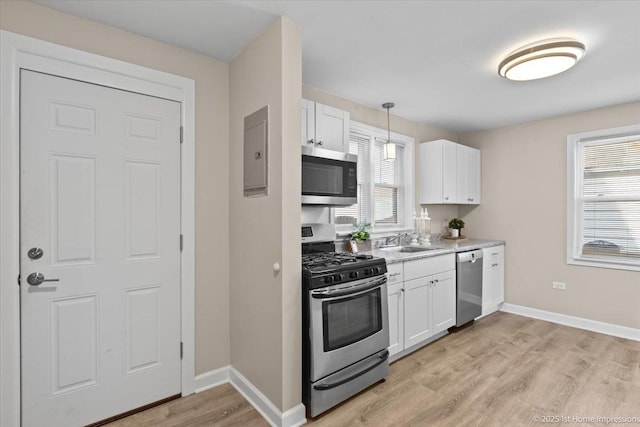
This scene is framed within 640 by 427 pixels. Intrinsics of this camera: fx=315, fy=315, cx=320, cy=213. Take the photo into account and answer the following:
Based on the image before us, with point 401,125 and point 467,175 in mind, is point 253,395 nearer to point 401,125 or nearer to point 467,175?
point 401,125

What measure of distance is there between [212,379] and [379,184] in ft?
8.72

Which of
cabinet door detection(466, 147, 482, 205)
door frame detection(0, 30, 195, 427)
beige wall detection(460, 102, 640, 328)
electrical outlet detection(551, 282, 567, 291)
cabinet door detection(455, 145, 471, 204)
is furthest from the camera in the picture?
cabinet door detection(466, 147, 482, 205)

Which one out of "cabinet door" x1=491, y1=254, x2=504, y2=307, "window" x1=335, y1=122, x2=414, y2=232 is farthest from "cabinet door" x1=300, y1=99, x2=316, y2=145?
"cabinet door" x1=491, y1=254, x2=504, y2=307

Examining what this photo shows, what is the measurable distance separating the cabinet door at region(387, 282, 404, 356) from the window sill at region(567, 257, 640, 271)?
2.58 meters

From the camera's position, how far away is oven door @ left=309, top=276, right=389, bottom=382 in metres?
2.07

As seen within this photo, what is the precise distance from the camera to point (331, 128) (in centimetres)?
283

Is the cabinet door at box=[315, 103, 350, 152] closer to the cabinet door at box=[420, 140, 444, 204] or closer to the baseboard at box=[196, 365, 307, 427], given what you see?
the cabinet door at box=[420, 140, 444, 204]

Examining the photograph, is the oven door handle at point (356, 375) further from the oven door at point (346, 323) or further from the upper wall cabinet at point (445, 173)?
the upper wall cabinet at point (445, 173)

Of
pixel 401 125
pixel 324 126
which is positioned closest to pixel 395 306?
pixel 324 126

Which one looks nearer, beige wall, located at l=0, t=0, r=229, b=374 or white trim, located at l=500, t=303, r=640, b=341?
beige wall, located at l=0, t=0, r=229, b=374

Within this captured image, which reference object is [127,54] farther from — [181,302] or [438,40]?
[438,40]

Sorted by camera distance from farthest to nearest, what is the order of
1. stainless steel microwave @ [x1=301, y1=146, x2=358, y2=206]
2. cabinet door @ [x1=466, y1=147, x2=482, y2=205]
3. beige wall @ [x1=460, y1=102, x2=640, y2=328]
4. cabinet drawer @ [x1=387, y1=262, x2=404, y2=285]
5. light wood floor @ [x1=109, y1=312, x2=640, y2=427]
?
cabinet door @ [x1=466, y1=147, x2=482, y2=205]
beige wall @ [x1=460, y1=102, x2=640, y2=328]
cabinet drawer @ [x1=387, y1=262, x2=404, y2=285]
stainless steel microwave @ [x1=301, y1=146, x2=358, y2=206]
light wood floor @ [x1=109, y1=312, x2=640, y2=427]

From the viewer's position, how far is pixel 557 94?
10.6 ft

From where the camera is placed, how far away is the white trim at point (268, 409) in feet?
6.50
